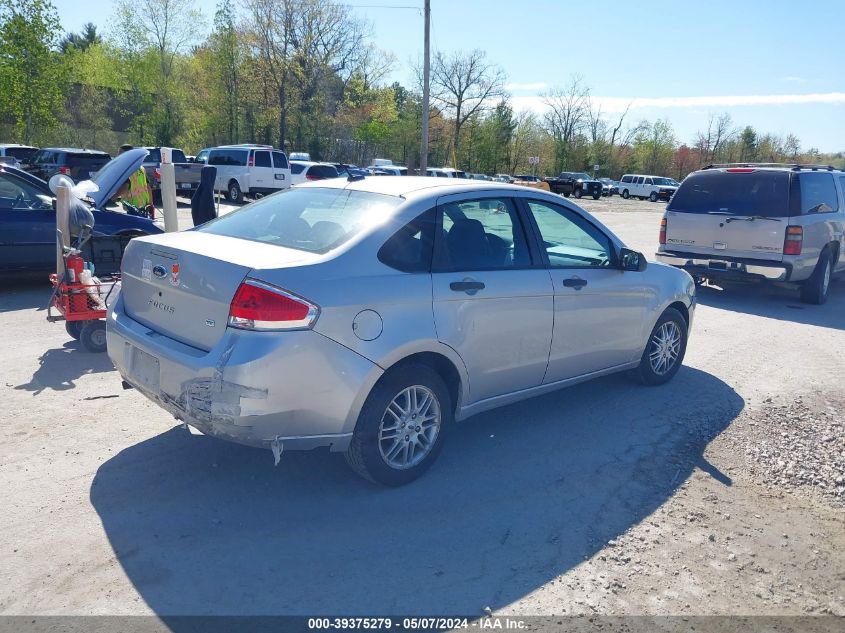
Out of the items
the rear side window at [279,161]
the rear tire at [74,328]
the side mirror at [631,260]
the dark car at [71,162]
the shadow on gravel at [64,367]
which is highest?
the rear side window at [279,161]

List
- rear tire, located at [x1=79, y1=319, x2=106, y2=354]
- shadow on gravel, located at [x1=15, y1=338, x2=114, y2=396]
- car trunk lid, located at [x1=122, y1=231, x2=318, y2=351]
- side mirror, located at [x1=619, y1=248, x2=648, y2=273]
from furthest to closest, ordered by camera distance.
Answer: rear tire, located at [x1=79, y1=319, x2=106, y2=354], shadow on gravel, located at [x1=15, y1=338, x2=114, y2=396], side mirror, located at [x1=619, y1=248, x2=648, y2=273], car trunk lid, located at [x1=122, y1=231, x2=318, y2=351]

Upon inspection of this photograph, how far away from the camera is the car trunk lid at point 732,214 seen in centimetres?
965

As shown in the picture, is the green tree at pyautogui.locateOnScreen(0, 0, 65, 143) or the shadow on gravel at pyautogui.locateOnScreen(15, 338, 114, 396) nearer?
the shadow on gravel at pyautogui.locateOnScreen(15, 338, 114, 396)

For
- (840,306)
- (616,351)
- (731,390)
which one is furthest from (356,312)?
(840,306)

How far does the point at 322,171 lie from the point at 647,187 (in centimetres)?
3580

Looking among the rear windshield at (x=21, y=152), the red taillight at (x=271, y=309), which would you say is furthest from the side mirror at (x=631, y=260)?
the rear windshield at (x=21, y=152)

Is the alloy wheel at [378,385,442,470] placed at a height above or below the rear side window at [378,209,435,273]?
below

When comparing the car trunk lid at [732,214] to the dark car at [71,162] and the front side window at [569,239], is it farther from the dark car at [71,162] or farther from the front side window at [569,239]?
the dark car at [71,162]

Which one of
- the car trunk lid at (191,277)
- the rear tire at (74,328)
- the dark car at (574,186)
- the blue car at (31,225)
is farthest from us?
the dark car at (574,186)

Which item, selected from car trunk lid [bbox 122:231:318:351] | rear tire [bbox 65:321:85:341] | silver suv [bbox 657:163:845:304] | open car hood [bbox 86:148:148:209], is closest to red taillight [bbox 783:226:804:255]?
silver suv [bbox 657:163:845:304]

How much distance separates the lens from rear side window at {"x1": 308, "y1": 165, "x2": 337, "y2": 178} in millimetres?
26694

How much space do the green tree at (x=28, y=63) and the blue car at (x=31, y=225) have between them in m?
23.9

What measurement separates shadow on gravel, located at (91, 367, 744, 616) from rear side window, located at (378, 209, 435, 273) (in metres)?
1.31

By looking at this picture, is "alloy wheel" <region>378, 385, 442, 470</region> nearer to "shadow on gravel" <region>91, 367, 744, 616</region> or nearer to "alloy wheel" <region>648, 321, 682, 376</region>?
"shadow on gravel" <region>91, 367, 744, 616</region>
